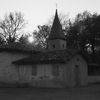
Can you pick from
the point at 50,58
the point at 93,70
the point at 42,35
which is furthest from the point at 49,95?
the point at 42,35

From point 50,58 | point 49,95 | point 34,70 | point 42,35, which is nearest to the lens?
point 49,95

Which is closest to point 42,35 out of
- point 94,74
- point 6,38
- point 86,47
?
point 6,38

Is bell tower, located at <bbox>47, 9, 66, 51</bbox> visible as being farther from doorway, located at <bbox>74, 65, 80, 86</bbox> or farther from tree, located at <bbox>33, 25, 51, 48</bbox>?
tree, located at <bbox>33, 25, 51, 48</bbox>

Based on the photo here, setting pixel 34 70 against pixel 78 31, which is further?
pixel 78 31

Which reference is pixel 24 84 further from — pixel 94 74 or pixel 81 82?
pixel 94 74

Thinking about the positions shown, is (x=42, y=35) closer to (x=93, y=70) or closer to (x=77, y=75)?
(x=93, y=70)

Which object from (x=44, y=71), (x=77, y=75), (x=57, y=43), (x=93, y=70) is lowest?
(x=77, y=75)

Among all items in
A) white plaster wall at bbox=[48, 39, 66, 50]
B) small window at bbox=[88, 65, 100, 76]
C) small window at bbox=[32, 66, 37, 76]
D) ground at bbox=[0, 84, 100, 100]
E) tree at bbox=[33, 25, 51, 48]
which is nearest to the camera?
ground at bbox=[0, 84, 100, 100]

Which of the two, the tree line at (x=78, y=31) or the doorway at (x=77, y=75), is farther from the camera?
the tree line at (x=78, y=31)

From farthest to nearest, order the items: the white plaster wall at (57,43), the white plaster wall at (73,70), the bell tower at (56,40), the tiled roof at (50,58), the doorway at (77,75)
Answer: the bell tower at (56,40) → the white plaster wall at (57,43) → the doorway at (77,75) → the white plaster wall at (73,70) → the tiled roof at (50,58)

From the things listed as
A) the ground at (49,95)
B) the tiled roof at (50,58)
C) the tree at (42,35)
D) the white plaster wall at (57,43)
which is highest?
the tree at (42,35)

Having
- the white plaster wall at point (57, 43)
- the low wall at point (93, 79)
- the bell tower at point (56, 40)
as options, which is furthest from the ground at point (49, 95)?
the low wall at point (93, 79)

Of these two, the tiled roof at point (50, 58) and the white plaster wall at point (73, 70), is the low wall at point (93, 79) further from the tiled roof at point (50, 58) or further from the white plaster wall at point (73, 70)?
the tiled roof at point (50, 58)

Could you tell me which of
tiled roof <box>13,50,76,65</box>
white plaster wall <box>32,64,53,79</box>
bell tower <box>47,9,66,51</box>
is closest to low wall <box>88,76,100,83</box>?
bell tower <box>47,9,66,51</box>
